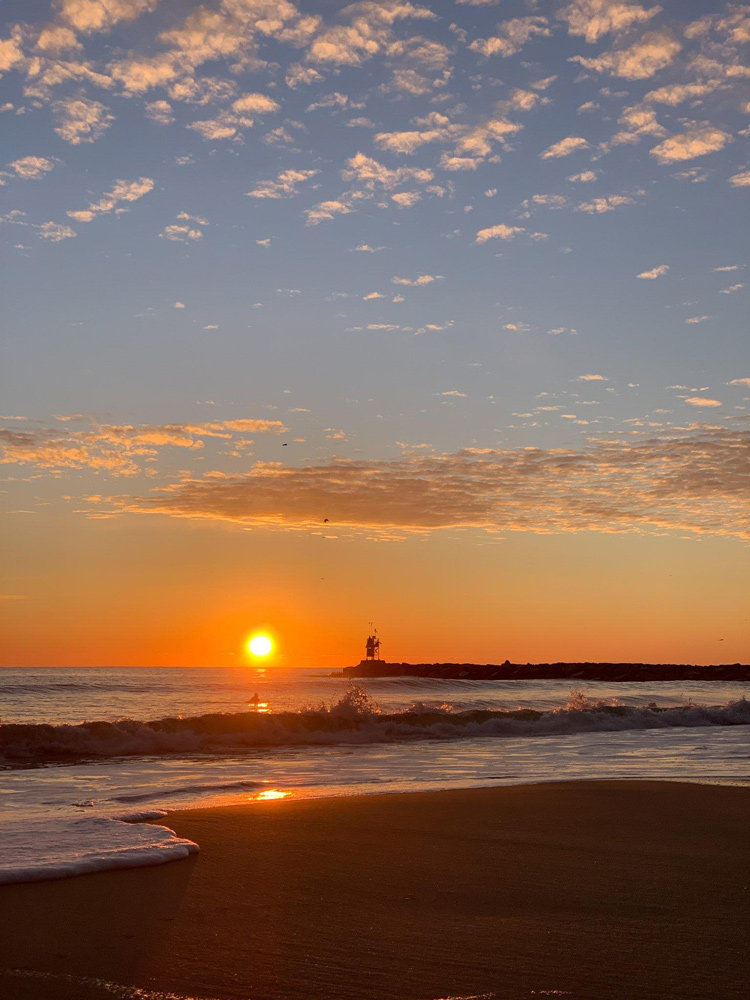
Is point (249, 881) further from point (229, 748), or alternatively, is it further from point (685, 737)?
point (685, 737)

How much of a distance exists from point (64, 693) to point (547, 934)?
4289cm

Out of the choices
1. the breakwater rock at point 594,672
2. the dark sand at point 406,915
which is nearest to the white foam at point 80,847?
the dark sand at point 406,915

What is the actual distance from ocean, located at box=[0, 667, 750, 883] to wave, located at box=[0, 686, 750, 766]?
0.04 m

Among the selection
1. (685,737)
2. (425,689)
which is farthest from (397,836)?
(425,689)

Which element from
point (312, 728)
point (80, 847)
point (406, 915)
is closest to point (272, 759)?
point (312, 728)

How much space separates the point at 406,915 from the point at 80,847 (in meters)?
2.85

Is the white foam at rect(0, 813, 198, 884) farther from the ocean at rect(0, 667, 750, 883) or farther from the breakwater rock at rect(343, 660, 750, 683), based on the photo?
the breakwater rock at rect(343, 660, 750, 683)

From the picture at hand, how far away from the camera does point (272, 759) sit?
16.2 metres

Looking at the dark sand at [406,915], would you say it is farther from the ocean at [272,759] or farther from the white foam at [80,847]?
the ocean at [272,759]

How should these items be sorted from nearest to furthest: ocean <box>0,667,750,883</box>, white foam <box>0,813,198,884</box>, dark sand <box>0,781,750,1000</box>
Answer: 1. dark sand <box>0,781,750,1000</box>
2. white foam <box>0,813,198,884</box>
3. ocean <box>0,667,750,883</box>

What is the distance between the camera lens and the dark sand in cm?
360

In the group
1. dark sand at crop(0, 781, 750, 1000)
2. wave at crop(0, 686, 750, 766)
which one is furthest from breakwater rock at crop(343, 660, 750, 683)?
dark sand at crop(0, 781, 750, 1000)

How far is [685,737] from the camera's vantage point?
21422 mm

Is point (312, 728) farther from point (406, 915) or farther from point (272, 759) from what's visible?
point (406, 915)
